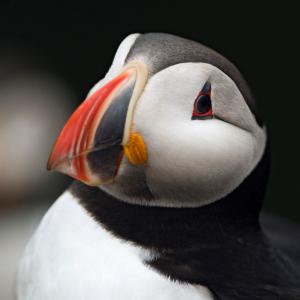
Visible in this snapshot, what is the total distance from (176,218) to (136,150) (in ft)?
0.78

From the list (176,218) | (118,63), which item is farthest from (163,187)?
(118,63)

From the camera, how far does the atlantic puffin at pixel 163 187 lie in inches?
87.6

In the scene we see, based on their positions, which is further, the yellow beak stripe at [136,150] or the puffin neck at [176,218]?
the puffin neck at [176,218]

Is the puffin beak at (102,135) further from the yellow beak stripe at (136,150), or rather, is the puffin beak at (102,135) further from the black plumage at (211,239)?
the black plumage at (211,239)

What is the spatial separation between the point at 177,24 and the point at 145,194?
14.7ft

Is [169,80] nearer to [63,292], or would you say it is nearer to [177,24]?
[63,292]

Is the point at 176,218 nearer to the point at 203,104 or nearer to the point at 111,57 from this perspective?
the point at 203,104

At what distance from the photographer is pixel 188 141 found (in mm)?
2248

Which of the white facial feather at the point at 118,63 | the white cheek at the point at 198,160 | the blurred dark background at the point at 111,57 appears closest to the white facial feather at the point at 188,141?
the white cheek at the point at 198,160

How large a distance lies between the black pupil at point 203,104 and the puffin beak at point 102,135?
145mm

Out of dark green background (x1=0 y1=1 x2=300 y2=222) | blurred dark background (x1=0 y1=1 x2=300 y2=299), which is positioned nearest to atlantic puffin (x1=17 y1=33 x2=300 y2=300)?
blurred dark background (x1=0 y1=1 x2=300 y2=299)

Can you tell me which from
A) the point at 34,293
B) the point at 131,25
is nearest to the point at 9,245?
the point at 131,25

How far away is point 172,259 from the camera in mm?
2332

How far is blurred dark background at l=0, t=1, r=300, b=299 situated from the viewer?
653 cm
